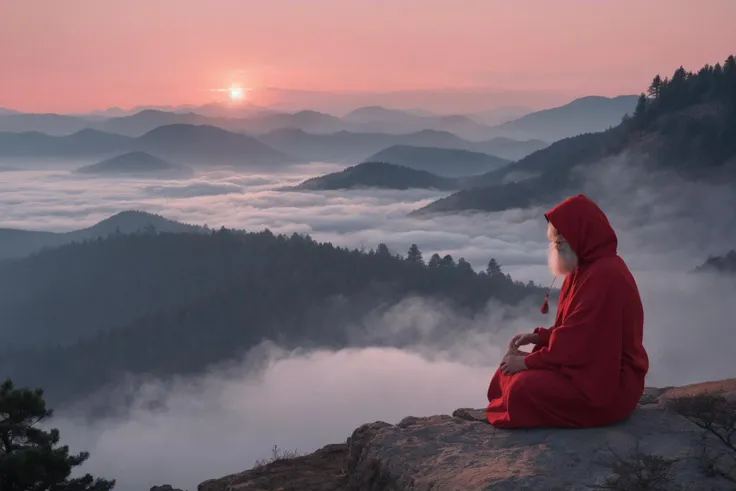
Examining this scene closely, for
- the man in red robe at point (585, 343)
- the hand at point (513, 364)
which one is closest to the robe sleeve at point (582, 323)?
the man in red robe at point (585, 343)

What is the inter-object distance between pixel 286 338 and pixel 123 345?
29125 mm

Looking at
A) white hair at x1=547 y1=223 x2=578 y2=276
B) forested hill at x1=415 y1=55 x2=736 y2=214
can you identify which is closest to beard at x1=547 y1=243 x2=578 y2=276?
white hair at x1=547 y1=223 x2=578 y2=276

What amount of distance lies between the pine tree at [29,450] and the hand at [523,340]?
1006 centimetres

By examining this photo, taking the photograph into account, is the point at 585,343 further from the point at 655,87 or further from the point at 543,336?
the point at 655,87

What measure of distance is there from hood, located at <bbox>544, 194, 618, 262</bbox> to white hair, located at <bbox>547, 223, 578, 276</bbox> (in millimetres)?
54

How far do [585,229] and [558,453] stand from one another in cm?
191

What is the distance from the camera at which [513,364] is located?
6.34 meters

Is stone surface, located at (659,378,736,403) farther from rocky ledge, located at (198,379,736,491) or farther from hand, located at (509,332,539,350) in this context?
hand, located at (509,332,539,350)

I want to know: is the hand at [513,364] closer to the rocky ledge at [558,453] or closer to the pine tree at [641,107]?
the rocky ledge at [558,453]

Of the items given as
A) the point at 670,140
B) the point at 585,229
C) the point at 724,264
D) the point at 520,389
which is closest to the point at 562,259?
the point at 585,229

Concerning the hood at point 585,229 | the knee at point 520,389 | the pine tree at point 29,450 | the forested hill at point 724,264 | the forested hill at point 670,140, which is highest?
the forested hill at point 670,140

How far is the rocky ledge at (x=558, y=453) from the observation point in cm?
523

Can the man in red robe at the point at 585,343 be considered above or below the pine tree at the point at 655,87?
below

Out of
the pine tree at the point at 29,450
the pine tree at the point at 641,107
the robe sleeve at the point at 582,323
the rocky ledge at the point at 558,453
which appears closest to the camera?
the rocky ledge at the point at 558,453
